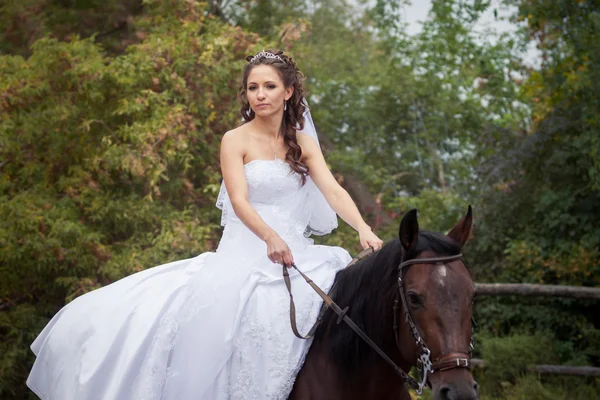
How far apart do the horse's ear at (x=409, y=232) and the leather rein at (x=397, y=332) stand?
0.08 m

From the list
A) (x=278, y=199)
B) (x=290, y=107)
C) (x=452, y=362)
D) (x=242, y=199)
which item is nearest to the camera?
(x=452, y=362)

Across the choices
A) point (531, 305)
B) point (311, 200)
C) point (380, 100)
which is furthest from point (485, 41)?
point (311, 200)

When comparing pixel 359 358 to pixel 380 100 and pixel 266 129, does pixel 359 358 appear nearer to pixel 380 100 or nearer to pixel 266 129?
pixel 266 129

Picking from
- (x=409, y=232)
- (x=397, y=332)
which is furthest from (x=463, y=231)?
(x=397, y=332)

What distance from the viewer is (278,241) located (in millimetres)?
3779

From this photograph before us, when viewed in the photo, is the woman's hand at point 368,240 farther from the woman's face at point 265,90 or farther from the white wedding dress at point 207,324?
the woman's face at point 265,90

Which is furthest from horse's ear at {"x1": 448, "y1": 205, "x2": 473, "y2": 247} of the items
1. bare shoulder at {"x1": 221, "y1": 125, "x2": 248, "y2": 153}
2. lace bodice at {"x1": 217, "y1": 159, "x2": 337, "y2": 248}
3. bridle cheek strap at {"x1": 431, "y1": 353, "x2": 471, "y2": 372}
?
bare shoulder at {"x1": 221, "y1": 125, "x2": 248, "y2": 153}

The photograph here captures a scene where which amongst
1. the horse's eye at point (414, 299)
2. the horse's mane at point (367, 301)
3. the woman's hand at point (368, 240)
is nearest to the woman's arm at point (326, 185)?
the woman's hand at point (368, 240)

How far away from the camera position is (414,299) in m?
→ 3.17

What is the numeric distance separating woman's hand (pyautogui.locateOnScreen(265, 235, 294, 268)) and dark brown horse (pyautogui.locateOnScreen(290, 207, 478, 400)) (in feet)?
0.94

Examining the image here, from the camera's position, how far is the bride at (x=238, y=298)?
147 inches

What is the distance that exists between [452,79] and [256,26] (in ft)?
14.5

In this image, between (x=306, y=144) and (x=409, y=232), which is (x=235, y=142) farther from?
(x=409, y=232)

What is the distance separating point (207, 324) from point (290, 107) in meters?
1.34
